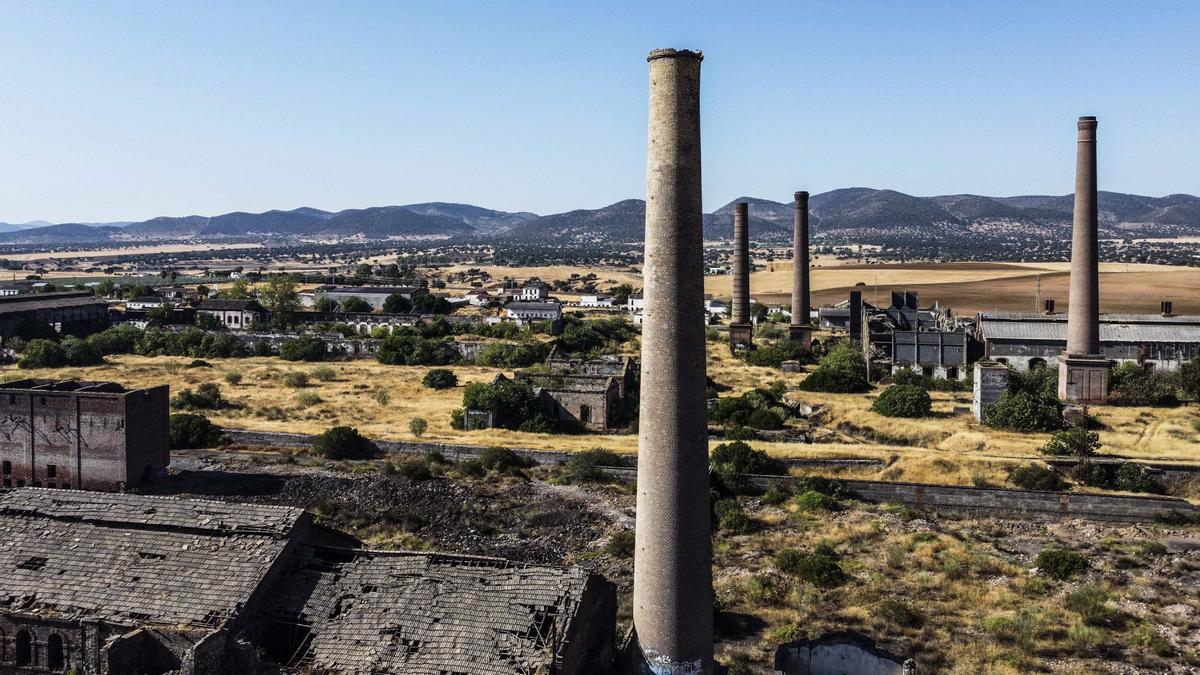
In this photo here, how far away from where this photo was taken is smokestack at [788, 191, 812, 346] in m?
56.6

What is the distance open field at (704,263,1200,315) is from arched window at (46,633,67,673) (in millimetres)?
55854

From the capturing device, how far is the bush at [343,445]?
3164 cm

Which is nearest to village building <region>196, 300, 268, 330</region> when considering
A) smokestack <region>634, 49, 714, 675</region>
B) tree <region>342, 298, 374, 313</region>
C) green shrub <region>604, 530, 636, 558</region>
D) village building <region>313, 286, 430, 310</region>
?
tree <region>342, 298, 374, 313</region>

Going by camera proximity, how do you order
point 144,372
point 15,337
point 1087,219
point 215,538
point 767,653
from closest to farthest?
point 215,538 < point 767,653 < point 1087,219 < point 144,372 < point 15,337

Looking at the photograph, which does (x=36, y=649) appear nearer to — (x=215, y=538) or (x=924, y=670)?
(x=215, y=538)

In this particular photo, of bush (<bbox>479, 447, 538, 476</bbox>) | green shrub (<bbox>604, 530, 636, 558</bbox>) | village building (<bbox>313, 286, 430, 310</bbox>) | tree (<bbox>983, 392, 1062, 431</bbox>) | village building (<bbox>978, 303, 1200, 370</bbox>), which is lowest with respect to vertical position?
green shrub (<bbox>604, 530, 636, 558</bbox>)

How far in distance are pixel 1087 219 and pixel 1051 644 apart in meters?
22.8

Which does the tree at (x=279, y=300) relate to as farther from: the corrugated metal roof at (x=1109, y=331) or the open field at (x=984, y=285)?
the corrugated metal roof at (x=1109, y=331)

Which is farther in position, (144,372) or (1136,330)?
(144,372)

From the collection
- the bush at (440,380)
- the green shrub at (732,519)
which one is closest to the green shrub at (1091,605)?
the green shrub at (732,519)

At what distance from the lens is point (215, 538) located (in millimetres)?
15398

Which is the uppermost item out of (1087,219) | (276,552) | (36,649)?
(1087,219)

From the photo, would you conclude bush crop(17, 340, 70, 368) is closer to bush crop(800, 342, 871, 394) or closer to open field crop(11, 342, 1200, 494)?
open field crop(11, 342, 1200, 494)

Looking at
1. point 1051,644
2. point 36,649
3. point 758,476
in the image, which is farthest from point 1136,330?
point 36,649
